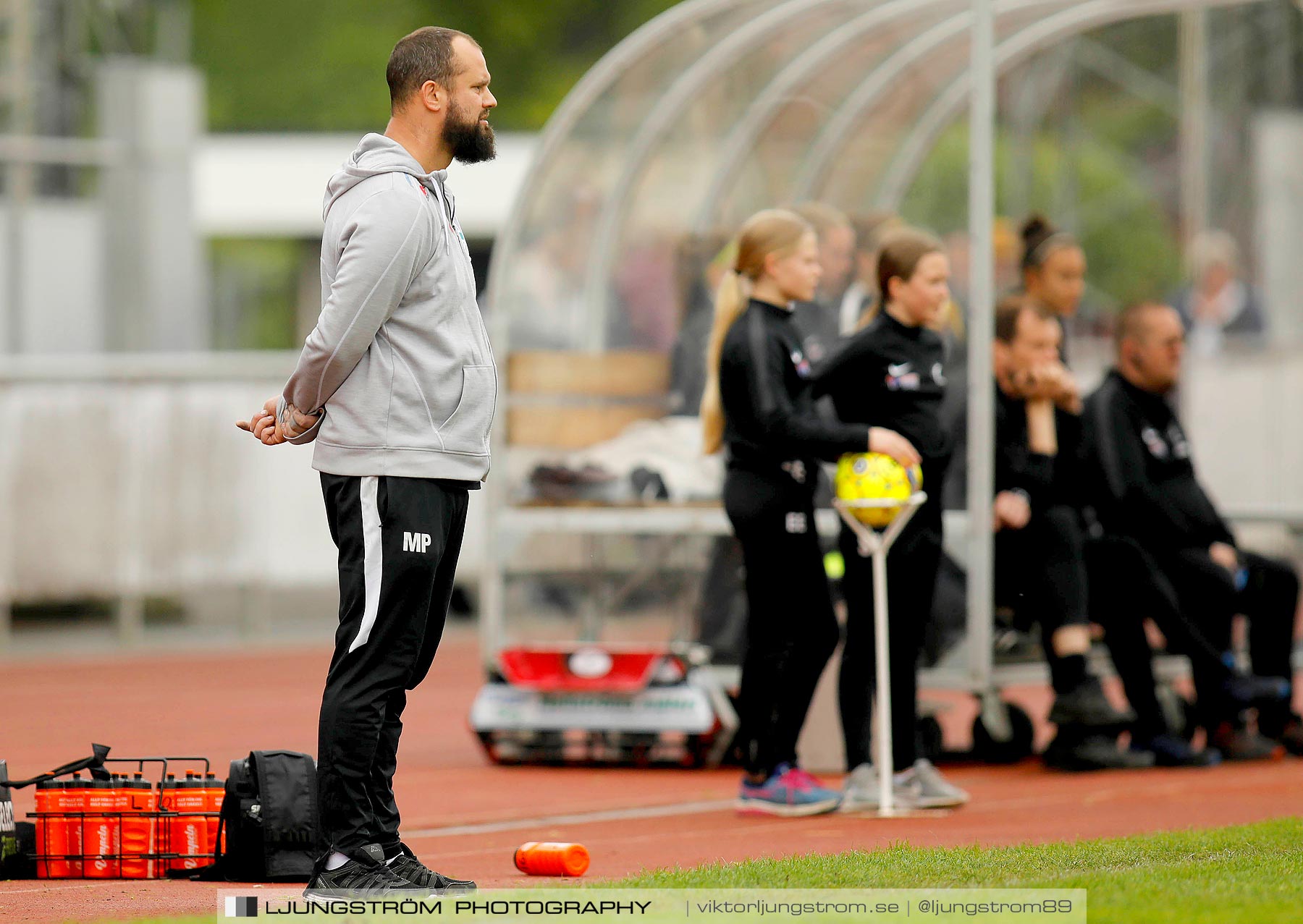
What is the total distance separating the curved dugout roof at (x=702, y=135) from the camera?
34.5 ft

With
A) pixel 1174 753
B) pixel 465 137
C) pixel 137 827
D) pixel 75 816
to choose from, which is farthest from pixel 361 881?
pixel 1174 753

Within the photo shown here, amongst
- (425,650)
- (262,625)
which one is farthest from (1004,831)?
(262,625)

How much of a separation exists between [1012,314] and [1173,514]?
1230mm

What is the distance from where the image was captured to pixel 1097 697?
9328mm

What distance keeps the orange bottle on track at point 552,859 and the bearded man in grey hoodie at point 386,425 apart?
22.9 inches

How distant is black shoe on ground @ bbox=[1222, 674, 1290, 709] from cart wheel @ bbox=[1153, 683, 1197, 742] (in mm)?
398

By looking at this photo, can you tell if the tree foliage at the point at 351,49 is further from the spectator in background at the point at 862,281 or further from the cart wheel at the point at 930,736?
the cart wheel at the point at 930,736

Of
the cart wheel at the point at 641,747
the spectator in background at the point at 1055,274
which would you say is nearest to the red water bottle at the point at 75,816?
the cart wheel at the point at 641,747

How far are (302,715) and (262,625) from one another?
159 inches

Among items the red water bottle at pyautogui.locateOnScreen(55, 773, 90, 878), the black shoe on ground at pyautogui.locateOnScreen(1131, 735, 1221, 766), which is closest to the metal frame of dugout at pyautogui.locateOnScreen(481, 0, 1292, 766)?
the black shoe on ground at pyautogui.locateOnScreen(1131, 735, 1221, 766)

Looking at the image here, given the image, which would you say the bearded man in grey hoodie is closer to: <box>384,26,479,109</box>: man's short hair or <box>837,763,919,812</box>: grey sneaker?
<box>384,26,479,109</box>: man's short hair

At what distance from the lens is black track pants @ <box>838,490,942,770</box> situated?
7988mm

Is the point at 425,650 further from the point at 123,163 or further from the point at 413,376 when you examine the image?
the point at 123,163

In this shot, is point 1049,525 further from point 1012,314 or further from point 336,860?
point 336,860
